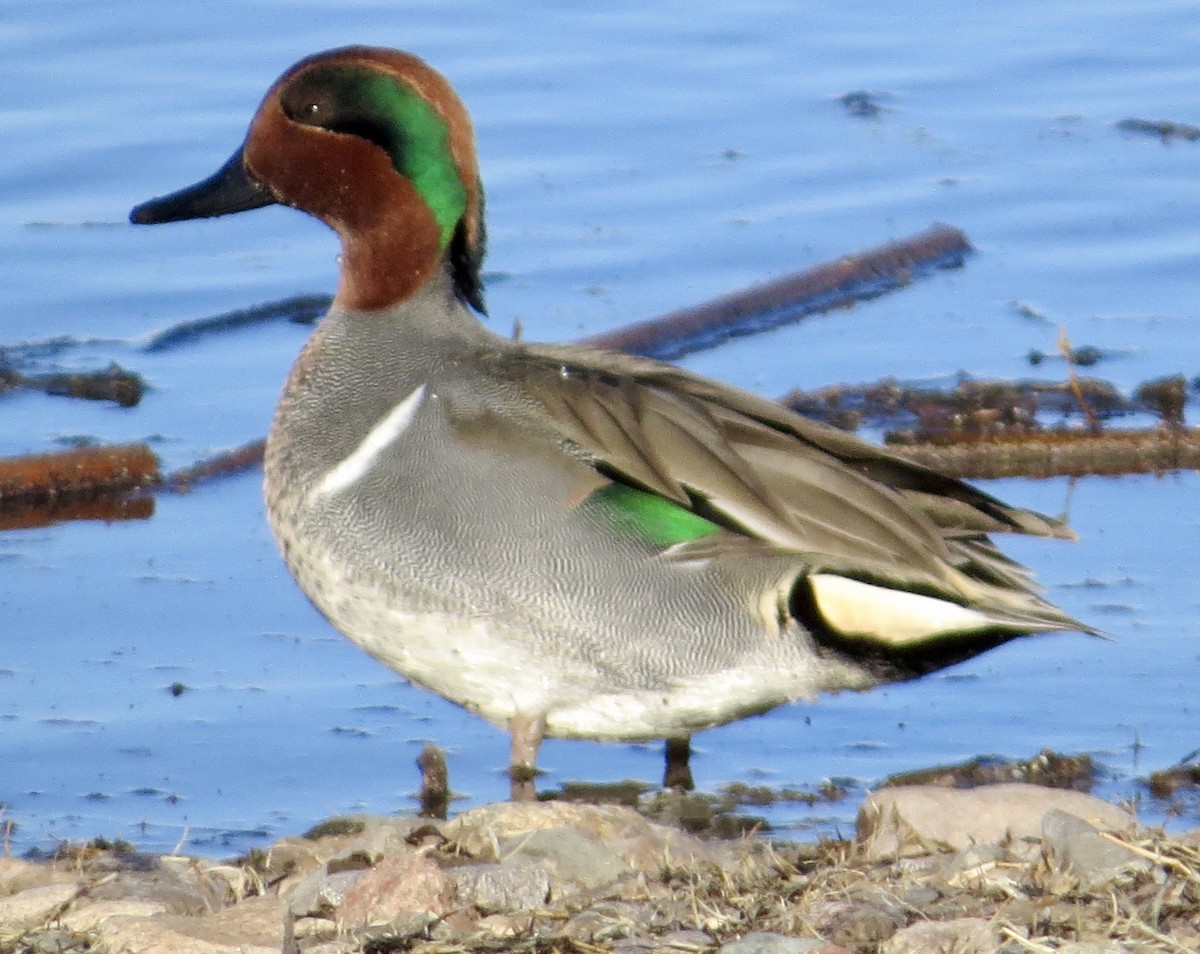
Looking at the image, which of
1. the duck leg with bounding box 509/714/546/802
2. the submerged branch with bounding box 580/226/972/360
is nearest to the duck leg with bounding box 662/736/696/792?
the duck leg with bounding box 509/714/546/802

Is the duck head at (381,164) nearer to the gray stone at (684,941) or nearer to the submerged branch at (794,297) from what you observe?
the submerged branch at (794,297)

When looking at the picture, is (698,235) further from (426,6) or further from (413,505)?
(413,505)

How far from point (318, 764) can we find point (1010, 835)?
173 cm

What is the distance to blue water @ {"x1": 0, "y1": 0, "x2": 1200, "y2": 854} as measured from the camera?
4.85 metres

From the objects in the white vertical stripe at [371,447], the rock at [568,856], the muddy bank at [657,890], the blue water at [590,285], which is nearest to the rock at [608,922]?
the muddy bank at [657,890]

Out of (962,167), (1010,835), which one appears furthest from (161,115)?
(1010,835)

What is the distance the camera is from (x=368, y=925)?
3.15 m

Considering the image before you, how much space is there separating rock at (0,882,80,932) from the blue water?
1.05m

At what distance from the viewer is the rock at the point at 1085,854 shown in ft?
10.4

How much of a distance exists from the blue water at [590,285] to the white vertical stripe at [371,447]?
0.66m

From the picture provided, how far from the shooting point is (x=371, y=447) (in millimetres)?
4441

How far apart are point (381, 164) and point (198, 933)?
2060 millimetres

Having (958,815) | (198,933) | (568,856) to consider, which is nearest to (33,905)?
(198,933)

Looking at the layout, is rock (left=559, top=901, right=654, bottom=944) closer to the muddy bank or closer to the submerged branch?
the muddy bank
